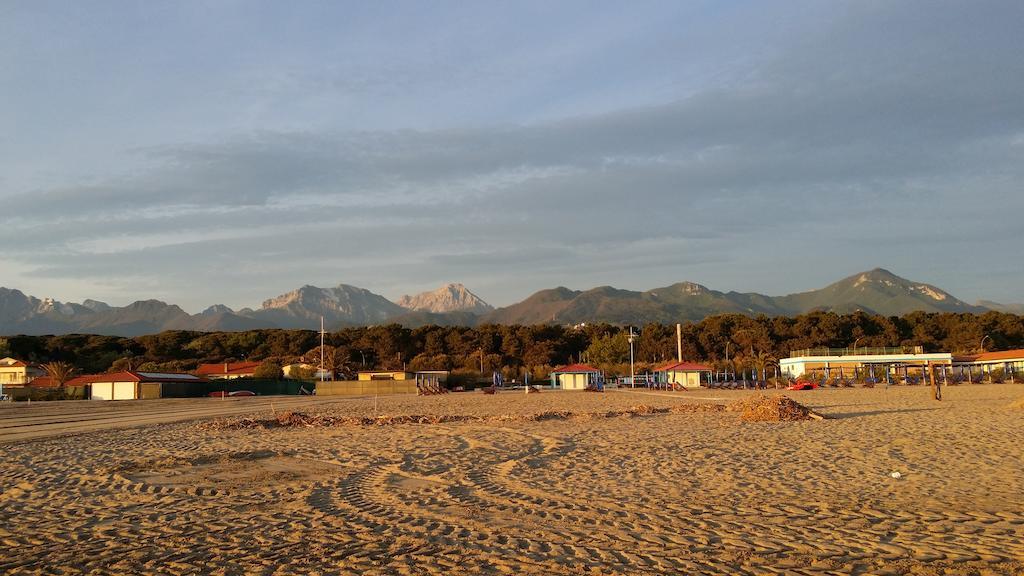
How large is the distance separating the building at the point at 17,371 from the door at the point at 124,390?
60.1 ft

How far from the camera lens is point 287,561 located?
20.2 feet

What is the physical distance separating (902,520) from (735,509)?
170cm

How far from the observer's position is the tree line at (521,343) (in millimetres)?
81625

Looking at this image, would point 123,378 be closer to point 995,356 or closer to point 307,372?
point 307,372

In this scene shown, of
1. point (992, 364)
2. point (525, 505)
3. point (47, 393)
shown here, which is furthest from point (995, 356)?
point (47, 393)

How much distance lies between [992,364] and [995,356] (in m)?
0.89

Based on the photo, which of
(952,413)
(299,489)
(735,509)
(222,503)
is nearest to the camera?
(735,509)

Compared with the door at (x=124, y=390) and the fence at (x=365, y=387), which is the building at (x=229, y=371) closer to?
the door at (x=124, y=390)

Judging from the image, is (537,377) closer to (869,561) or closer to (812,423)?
(812,423)

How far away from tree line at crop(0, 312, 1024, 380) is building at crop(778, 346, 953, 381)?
8207 millimetres

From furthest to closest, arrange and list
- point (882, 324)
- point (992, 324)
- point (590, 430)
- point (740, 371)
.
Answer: point (882, 324) → point (992, 324) → point (740, 371) → point (590, 430)

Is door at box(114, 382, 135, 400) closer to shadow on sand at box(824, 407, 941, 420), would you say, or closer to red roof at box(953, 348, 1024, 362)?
shadow on sand at box(824, 407, 941, 420)

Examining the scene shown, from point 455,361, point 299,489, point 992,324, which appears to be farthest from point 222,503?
point 992,324

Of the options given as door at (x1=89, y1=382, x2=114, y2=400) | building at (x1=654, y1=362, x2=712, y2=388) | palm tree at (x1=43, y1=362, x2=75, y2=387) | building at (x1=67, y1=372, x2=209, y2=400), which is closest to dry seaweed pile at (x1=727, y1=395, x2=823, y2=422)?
building at (x1=654, y1=362, x2=712, y2=388)
